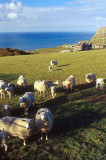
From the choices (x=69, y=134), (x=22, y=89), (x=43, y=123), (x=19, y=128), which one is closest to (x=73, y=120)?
(x=69, y=134)

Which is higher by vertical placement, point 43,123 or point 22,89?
point 22,89

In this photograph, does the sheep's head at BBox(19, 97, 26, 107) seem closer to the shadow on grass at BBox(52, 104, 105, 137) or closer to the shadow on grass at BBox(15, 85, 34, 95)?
the shadow on grass at BBox(52, 104, 105, 137)

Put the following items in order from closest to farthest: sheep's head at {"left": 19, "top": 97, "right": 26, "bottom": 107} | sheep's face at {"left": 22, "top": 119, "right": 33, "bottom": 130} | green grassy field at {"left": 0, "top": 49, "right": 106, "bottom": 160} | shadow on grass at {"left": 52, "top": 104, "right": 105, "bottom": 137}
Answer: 1. green grassy field at {"left": 0, "top": 49, "right": 106, "bottom": 160}
2. sheep's face at {"left": 22, "top": 119, "right": 33, "bottom": 130}
3. shadow on grass at {"left": 52, "top": 104, "right": 105, "bottom": 137}
4. sheep's head at {"left": 19, "top": 97, "right": 26, "bottom": 107}

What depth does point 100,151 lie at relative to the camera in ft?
21.6

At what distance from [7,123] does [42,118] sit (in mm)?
1798

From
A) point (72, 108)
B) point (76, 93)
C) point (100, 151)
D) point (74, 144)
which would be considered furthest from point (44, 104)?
point (100, 151)

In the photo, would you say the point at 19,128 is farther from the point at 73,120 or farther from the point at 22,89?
the point at 22,89

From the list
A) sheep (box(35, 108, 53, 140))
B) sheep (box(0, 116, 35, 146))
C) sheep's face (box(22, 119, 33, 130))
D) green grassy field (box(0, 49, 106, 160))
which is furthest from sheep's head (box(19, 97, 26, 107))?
sheep's face (box(22, 119, 33, 130))

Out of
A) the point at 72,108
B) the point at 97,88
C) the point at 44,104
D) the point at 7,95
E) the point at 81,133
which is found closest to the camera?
the point at 81,133

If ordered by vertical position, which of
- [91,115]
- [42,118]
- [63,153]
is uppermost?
[42,118]

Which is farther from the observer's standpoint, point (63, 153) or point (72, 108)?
point (72, 108)

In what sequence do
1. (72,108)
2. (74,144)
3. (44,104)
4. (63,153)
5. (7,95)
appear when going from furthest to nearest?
(7,95), (44,104), (72,108), (74,144), (63,153)

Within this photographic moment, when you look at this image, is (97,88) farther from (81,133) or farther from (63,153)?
(63,153)

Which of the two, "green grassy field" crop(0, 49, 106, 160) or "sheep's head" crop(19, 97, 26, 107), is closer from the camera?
"green grassy field" crop(0, 49, 106, 160)
